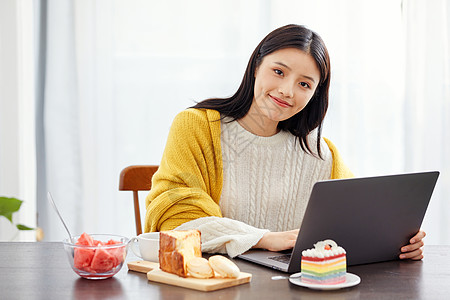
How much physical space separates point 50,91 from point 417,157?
1808mm

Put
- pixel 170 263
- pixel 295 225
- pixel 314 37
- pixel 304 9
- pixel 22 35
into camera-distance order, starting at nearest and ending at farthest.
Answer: pixel 170 263, pixel 314 37, pixel 295 225, pixel 22 35, pixel 304 9

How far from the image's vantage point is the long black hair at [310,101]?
1707mm

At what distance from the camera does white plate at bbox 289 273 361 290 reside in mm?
1074

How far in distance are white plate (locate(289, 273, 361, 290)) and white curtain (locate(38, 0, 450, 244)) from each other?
6.15 ft

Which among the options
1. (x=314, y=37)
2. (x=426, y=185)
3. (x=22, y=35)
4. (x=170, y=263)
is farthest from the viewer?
(x=22, y=35)

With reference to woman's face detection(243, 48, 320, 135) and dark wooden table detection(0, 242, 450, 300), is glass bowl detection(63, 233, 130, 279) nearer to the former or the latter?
dark wooden table detection(0, 242, 450, 300)

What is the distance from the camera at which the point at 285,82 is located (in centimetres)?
169

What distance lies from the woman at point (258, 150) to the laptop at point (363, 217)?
331mm

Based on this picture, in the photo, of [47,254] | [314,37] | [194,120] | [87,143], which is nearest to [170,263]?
[47,254]

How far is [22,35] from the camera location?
2.73 m

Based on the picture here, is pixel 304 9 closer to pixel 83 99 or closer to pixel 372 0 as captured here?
pixel 372 0

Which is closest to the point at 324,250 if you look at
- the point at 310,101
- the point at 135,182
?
the point at 310,101

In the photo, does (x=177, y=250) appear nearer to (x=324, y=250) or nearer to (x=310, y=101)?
(x=324, y=250)

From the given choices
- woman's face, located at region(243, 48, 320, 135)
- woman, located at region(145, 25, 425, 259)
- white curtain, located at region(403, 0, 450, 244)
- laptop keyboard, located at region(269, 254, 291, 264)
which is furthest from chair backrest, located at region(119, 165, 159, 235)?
white curtain, located at region(403, 0, 450, 244)
